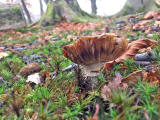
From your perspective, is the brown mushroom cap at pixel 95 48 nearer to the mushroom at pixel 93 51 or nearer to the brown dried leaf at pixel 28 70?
the mushroom at pixel 93 51

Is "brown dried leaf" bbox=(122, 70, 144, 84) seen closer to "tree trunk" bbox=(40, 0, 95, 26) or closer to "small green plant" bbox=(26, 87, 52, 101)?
"small green plant" bbox=(26, 87, 52, 101)

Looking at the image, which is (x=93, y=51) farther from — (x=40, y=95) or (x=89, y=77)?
(x=40, y=95)

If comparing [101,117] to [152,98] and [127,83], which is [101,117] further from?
[127,83]

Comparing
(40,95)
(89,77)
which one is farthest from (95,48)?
(40,95)

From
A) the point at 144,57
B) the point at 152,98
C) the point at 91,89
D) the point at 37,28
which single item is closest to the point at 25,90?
the point at 91,89

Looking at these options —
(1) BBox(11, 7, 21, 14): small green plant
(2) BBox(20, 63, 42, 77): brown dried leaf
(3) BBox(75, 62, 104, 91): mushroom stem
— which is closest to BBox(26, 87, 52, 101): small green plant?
(3) BBox(75, 62, 104, 91): mushroom stem

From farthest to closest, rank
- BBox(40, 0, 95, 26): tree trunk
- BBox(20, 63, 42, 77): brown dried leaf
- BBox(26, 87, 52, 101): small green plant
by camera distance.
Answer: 1. BBox(40, 0, 95, 26): tree trunk
2. BBox(20, 63, 42, 77): brown dried leaf
3. BBox(26, 87, 52, 101): small green plant

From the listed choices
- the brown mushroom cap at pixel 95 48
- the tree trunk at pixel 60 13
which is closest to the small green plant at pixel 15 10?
the tree trunk at pixel 60 13
